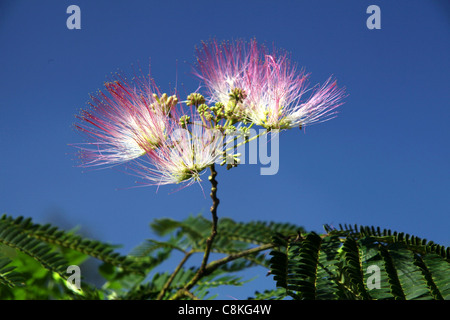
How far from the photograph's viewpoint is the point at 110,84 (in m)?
2.02

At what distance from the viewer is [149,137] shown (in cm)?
205

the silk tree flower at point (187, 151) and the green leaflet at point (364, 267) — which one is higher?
the silk tree flower at point (187, 151)

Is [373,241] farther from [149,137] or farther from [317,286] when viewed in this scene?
[149,137]

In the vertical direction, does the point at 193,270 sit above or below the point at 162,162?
below

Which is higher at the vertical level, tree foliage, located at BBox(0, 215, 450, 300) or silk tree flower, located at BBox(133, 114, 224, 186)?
silk tree flower, located at BBox(133, 114, 224, 186)

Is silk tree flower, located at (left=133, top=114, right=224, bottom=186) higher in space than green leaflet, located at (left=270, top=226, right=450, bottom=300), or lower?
higher

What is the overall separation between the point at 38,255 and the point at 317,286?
4.81 feet

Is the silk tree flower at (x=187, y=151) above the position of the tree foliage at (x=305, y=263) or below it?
above
